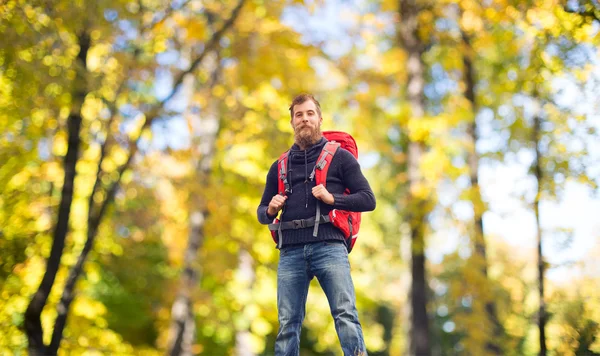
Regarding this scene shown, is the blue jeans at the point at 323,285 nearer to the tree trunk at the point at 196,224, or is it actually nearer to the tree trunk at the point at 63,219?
the tree trunk at the point at 63,219

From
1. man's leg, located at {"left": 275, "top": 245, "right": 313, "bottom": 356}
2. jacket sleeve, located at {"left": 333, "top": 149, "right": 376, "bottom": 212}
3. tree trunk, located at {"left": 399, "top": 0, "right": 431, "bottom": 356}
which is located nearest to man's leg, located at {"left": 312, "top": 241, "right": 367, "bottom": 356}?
man's leg, located at {"left": 275, "top": 245, "right": 313, "bottom": 356}

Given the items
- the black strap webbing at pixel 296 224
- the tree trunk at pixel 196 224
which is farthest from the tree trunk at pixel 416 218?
the black strap webbing at pixel 296 224

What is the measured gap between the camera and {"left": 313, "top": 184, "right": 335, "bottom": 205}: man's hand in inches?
148

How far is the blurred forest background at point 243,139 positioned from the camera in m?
7.91

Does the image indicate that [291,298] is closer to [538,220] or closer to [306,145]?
[306,145]

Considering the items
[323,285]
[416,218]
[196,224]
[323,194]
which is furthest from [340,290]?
[196,224]

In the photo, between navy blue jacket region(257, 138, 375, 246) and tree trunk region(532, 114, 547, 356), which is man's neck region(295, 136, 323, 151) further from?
tree trunk region(532, 114, 547, 356)

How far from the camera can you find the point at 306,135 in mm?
4027

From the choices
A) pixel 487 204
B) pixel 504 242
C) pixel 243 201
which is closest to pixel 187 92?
pixel 243 201

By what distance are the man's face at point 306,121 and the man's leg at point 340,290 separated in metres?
0.69

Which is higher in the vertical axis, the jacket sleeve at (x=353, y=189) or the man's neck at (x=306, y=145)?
the man's neck at (x=306, y=145)

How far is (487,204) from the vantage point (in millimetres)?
10352

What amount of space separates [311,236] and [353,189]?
1.30 ft

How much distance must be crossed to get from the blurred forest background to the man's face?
3385 millimetres
